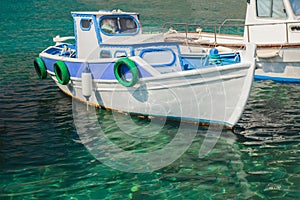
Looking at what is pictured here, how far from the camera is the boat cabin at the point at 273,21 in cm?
1753

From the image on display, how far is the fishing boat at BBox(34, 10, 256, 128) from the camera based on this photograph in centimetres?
1132

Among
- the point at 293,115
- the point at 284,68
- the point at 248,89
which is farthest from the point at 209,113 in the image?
the point at 284,68

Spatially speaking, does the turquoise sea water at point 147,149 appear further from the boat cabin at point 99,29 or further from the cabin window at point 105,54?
the boat cabin at point 99,29

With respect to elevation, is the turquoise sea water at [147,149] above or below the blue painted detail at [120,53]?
below

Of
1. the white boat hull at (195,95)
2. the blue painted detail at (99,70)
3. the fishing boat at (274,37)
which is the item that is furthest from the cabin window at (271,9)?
the blue painted detail at (99,70)

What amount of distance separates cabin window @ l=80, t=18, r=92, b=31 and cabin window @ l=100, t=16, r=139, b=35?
445 millimetres

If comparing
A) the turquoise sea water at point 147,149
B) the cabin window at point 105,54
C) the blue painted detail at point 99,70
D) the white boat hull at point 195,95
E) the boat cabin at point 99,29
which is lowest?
the turquoise sea water at point 147,149

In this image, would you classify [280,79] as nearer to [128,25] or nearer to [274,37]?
[274,37]

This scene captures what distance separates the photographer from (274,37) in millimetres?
18141

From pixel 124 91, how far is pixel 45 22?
3300 cm

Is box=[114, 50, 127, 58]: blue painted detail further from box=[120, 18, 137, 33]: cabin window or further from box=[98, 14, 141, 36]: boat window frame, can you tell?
box=[120, 18, 137, 33]: cabin window

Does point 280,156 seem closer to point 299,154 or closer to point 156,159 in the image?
point 299,154

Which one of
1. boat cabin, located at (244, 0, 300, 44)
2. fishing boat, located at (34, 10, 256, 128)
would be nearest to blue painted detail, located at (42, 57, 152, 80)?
fishing boat, located at (34, 10, 256, 128)

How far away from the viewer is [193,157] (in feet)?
33.4
